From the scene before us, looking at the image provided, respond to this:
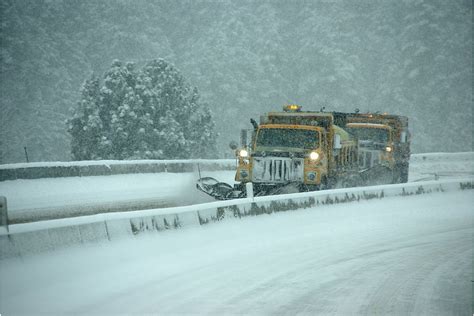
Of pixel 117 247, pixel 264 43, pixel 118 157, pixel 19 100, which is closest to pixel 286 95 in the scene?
pixel 264 43

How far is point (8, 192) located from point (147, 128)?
31.0 meters

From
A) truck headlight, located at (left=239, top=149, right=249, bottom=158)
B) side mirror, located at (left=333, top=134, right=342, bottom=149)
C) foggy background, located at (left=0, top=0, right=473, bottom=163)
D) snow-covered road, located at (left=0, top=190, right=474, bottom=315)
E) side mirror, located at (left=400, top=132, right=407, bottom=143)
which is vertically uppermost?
foggy background, located at (left=0, top=0, right=473, bottom=163)

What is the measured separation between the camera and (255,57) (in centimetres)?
8069

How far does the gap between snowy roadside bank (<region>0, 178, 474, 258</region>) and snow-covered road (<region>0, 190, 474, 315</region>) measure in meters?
0.14

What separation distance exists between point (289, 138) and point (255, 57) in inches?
2561

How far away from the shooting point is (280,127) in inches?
671

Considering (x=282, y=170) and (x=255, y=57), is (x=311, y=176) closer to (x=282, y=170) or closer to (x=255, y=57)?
(x=282, y=170)

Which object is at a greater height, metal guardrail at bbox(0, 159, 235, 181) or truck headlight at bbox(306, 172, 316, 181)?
metal guardrail at bbox(0, 159, 235, 181)

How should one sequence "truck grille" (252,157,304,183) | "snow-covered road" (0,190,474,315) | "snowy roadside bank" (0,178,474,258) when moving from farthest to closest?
1. "truck grille" (252,157,304,183)
2. "snowy roadside bank" (0,178,474,258)
3. "snow-covered road" (0,190,474,315)

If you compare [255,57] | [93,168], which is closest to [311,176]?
[93,168]

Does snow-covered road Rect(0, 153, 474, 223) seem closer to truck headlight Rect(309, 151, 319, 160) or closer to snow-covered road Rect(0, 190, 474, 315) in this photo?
truck headlight Rect(309, 151, 319, 160)

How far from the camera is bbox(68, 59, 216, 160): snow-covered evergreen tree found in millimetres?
46594

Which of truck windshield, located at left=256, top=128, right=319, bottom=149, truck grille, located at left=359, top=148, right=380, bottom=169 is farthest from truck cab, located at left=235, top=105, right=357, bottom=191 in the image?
truck grille, located at left=359, top=148, right=380, bottom=169

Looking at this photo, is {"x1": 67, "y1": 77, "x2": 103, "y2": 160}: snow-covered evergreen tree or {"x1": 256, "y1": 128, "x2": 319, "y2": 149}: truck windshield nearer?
{"x1": 256, "y1": 128, "x2": 319, "y2": 149}: truck windshield
